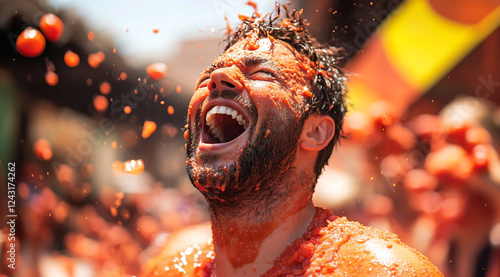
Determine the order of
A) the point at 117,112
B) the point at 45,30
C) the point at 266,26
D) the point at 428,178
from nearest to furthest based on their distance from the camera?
the point at 266,26
the point at 45,30
the point at 117,112
the point at 428,178

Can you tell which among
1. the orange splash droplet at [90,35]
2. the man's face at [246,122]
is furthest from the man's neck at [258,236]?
the orange splash droplet at [90,35]

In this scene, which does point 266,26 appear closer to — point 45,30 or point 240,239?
point 240,239

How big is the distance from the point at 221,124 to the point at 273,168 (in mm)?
329

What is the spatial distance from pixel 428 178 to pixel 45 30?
3.31m

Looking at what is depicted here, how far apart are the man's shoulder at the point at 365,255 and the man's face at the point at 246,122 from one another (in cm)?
33

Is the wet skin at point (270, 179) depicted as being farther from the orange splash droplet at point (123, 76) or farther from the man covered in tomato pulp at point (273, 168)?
the orange splash droplet at point (123, 76)

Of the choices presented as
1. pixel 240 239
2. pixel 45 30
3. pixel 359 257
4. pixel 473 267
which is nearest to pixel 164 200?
pixel 45 30

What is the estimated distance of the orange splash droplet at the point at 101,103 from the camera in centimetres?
296

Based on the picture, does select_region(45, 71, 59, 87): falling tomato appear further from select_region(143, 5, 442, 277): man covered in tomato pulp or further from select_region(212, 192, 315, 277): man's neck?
select_region(212, 192, 315, 277): man's neck

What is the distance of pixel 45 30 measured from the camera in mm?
2352

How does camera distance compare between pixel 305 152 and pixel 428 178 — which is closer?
pixel 305 152

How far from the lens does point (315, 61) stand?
6.23ft

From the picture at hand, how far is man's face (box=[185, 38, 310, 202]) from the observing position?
1.54 m

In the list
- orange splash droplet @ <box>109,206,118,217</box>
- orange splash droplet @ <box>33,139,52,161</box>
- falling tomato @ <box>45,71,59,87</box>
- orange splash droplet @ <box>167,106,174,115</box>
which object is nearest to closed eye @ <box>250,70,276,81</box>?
orange splash droplet @ <box>167,106,174,115</box>
